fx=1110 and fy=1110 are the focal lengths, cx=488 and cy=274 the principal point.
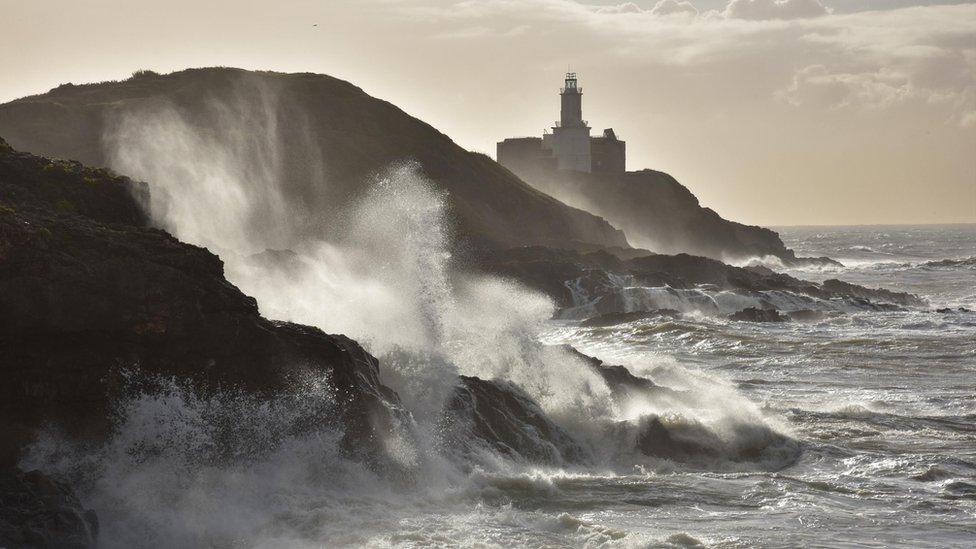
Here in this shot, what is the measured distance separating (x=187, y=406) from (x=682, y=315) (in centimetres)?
2905

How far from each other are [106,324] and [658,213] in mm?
94188

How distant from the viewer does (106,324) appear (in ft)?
37.5

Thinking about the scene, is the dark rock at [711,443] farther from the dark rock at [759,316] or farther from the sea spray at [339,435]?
the dark rock at [759,316]

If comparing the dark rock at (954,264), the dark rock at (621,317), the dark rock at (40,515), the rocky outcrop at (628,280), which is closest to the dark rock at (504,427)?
the dark rock at (40,515)

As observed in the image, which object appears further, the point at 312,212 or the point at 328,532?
the point at 312,212

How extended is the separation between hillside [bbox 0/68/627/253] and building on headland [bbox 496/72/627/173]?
25.7m

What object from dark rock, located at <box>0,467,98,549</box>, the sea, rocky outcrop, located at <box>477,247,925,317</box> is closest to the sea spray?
the sea

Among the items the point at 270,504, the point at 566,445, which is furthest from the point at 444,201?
the point at 270,504

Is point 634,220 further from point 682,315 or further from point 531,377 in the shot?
point 531,377

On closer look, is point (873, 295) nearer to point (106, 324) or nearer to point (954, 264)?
point (954, 264)

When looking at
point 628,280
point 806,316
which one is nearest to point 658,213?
point 628,280

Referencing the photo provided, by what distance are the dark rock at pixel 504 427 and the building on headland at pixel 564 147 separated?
83595mm

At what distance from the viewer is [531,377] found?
60.7 feet

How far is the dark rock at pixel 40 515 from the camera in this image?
9.40 meters
